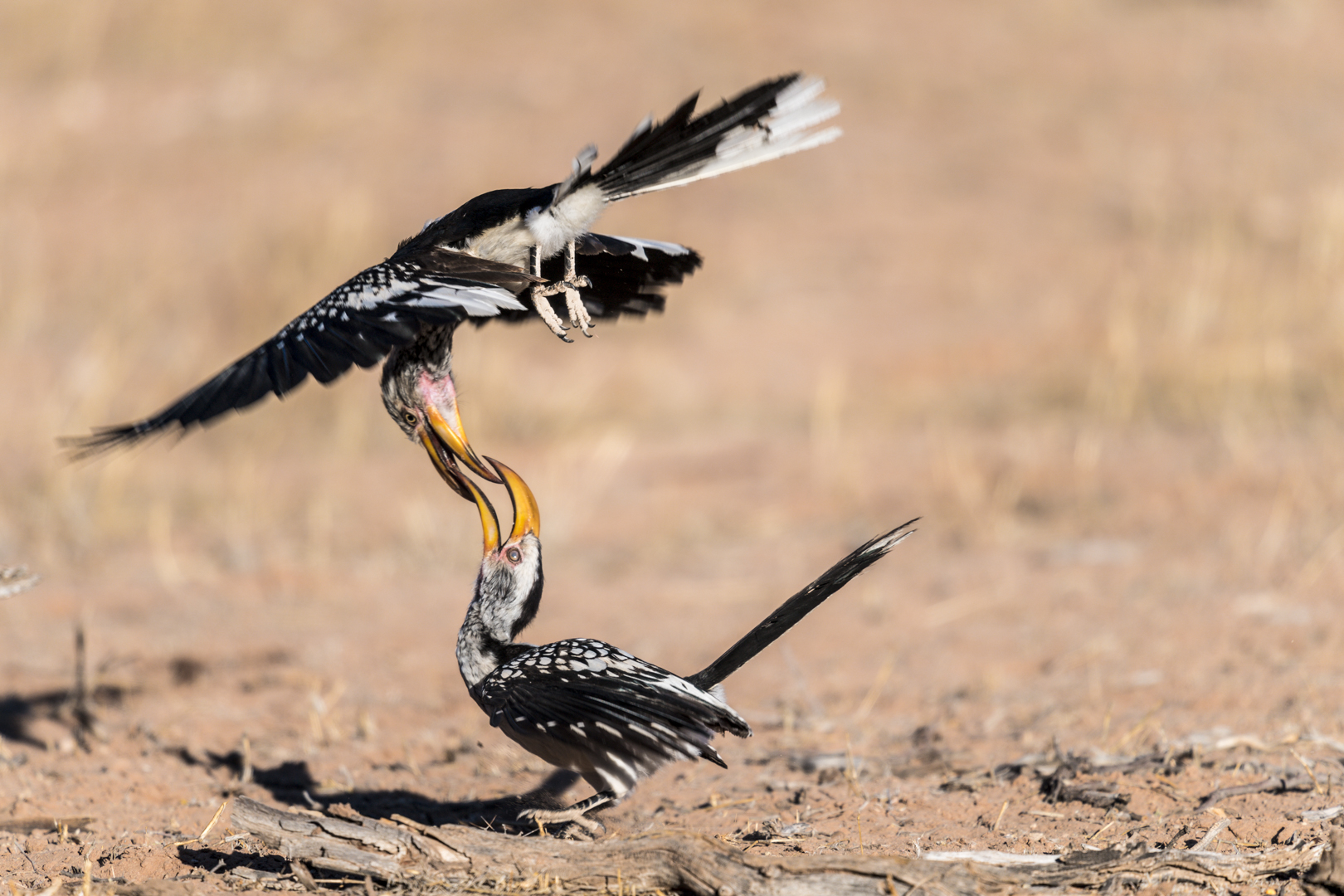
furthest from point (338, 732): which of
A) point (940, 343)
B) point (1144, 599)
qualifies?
point (940, 343)

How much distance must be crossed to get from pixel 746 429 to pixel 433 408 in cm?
605

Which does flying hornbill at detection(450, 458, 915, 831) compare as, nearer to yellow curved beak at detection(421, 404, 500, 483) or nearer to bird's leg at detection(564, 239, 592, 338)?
yellow curved beak at detection(421, 404, 500, 483)

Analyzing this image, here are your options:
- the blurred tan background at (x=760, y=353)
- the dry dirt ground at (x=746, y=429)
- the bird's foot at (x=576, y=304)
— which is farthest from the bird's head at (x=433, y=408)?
the blurred tan background at (x=760, y=353)

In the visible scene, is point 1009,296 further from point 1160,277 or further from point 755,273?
point 755,273

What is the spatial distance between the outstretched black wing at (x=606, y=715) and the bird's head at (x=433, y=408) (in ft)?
2.15

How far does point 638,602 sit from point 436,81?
8.66 m

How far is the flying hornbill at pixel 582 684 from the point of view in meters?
3.17

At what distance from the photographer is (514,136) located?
12891 millimetres

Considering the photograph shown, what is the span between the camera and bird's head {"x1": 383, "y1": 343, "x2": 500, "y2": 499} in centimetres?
381

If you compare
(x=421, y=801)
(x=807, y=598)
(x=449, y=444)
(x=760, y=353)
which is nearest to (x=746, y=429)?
(x=760, y=353)

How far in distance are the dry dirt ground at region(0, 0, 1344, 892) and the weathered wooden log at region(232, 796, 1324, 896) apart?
26 centimetres

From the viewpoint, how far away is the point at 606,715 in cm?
318

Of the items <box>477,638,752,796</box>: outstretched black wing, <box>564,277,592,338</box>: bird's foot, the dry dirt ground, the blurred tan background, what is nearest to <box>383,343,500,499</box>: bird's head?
<box>564,277,592,338</box>: bird's foot

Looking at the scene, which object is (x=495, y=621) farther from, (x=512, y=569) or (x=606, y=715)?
(x=606, y=715)
